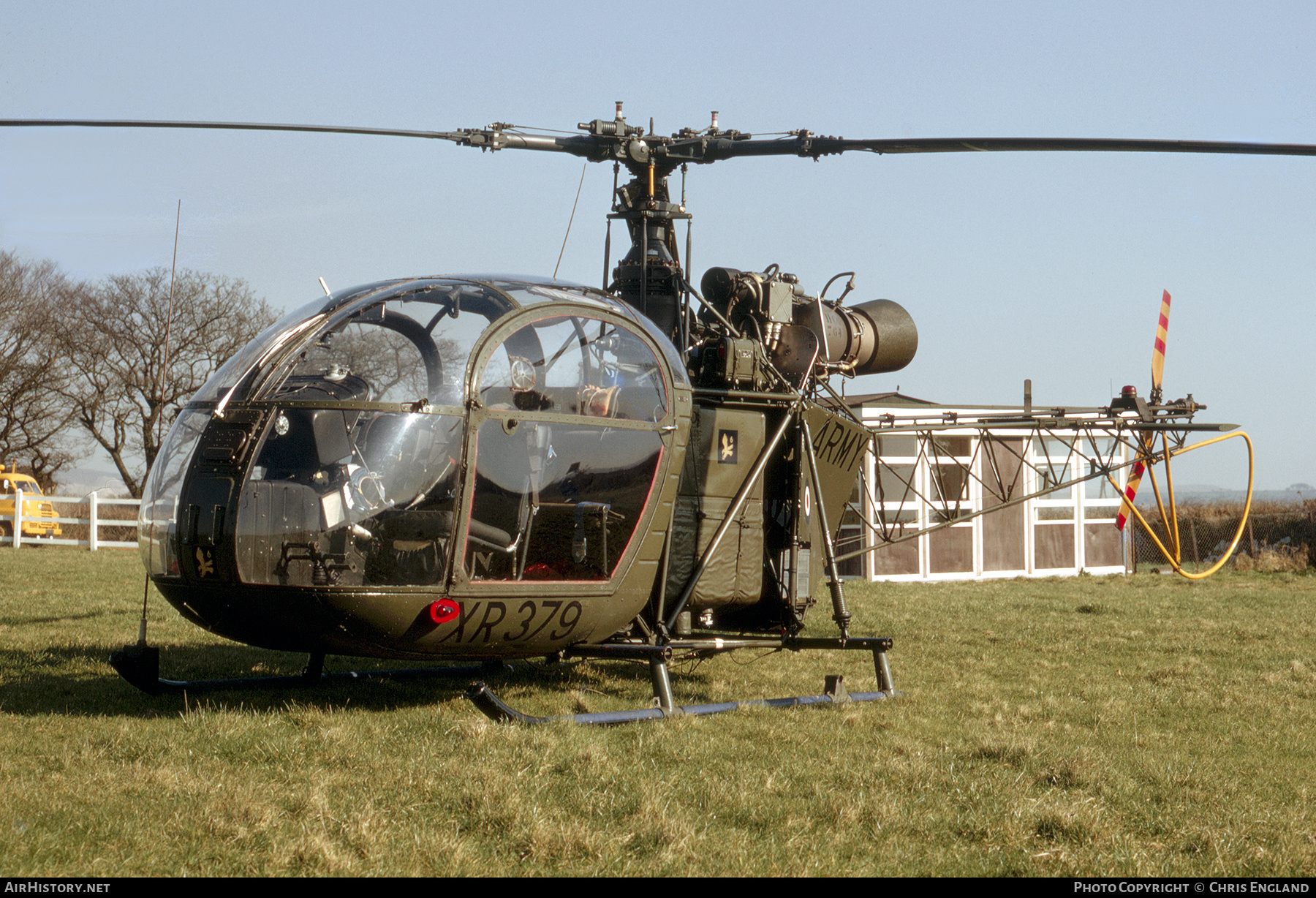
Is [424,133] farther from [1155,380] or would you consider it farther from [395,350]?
[1155,380]

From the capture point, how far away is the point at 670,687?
6.68 m

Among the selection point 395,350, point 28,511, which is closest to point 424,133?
point 395,350

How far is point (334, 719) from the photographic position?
5.97 m

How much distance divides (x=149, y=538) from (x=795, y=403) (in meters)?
4.07

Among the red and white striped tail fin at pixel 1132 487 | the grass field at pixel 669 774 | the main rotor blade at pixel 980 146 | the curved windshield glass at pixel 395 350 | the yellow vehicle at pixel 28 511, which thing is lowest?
the grass field at pixel 669 774

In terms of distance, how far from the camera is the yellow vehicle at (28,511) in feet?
76.1

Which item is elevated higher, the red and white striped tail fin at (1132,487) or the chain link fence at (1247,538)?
the red and white striped tail fin at (1132,487)

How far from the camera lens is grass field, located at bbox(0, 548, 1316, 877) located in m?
3.94

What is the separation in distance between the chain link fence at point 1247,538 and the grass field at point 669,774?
15.9 metres

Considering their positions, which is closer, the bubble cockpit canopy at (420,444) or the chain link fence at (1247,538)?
the bubble cockpit canopy at (420,444)

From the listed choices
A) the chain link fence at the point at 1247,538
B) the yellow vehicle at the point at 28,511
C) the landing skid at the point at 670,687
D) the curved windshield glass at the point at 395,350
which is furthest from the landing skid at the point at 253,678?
the chain link fence at the point at 1247,538

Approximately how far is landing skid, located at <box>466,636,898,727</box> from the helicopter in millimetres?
18

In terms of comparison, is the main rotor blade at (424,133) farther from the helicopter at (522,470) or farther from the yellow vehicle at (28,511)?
the yellow vehicle at (28,511)

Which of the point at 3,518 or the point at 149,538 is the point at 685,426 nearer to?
the point at 149,538
